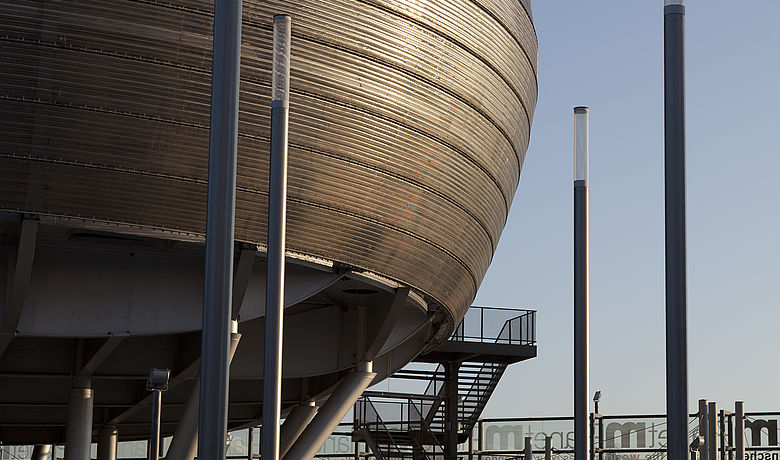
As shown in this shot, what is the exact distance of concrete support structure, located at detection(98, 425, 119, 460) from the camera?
93.2 feet

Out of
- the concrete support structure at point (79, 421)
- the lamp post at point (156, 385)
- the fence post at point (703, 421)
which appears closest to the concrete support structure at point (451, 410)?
the fence post at point (703, 421)

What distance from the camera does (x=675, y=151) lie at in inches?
360

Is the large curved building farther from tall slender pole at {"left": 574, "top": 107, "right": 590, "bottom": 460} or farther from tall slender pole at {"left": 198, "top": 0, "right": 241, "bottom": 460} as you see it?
tall slender pole at {"left": 198, "top": 0, "right": 241, "bottom": 460}

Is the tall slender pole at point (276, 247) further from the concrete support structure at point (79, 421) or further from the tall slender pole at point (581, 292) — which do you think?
the concrete support structure at point (79, 421)

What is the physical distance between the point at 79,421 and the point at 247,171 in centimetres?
695

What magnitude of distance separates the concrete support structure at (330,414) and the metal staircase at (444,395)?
15.6 meters

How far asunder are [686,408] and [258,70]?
10.4 meters

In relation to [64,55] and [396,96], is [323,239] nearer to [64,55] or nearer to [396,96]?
[396,96]

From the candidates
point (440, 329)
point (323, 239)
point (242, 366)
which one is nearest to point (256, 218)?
point (323, 239)

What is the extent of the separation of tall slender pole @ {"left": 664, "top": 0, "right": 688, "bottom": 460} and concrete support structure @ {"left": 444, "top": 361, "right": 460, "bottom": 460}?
30.7 metres

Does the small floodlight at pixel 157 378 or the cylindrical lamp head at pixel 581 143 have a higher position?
the cylindrical lamp head at pixel 581 143

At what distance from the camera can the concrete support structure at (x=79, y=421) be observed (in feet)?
70.1

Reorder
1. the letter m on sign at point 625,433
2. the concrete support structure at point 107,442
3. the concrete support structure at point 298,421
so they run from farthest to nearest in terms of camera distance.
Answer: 1. the letter m on sign at point 625,433
2. the concrete support structure at point 107,442
3. the concrete support structure at point 298,421

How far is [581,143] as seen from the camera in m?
12.7
